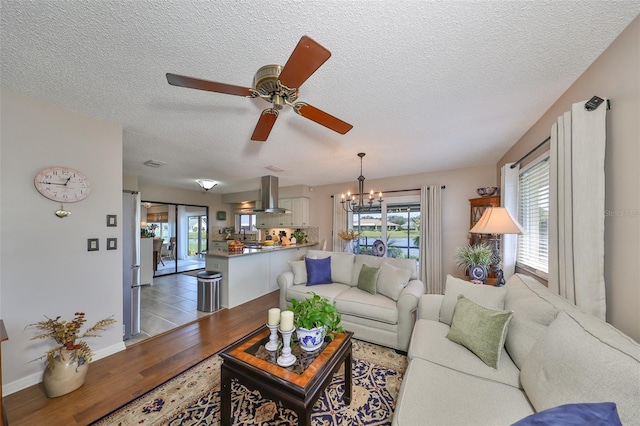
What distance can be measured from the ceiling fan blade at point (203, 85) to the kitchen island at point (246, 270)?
9.57ft

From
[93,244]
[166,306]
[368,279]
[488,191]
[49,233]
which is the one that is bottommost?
[166,306]

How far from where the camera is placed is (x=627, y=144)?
123 centimetres

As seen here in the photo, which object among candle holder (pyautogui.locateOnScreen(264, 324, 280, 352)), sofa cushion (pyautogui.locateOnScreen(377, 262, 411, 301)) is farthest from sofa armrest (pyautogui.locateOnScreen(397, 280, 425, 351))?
candle holder (pyautogui.locateOnScreen(264, 324, 280, 352))

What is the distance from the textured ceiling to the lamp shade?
3.19 ft

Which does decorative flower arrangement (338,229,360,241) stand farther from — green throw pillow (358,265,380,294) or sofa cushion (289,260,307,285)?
green throw pillow (358,265,380,294)

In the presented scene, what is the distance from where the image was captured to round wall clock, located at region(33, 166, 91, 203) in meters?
1.94

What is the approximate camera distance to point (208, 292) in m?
3.53

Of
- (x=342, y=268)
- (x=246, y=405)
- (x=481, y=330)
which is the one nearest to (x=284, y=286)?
(x=342, y=268)

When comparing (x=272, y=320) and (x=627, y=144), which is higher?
(x=627, y=144)

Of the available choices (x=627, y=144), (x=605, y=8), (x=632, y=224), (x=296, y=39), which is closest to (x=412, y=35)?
(x=296, y=39)

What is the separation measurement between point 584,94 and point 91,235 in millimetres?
4357

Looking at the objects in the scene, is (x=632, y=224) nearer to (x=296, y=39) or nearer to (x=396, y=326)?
(x=396, y=326)

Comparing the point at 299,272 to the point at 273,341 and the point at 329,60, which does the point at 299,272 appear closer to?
the point at 273,341

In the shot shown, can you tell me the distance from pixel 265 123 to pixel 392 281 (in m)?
2.32
